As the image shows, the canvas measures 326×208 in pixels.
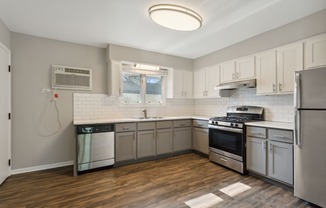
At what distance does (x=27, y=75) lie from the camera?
311 centimetres

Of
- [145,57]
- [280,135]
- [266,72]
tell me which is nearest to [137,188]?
[280,135]

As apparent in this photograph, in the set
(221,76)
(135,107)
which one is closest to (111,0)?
(135,107)

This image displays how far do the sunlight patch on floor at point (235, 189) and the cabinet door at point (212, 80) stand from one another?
2.04m

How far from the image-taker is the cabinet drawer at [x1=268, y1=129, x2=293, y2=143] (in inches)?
92.8

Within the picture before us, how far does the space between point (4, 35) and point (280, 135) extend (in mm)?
4594

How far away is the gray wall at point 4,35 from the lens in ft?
8.54

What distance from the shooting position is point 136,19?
2.56 m

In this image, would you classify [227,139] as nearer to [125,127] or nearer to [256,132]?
[256,132]

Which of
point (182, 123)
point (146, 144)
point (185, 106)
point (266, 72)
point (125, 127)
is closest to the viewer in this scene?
point (266, 72)

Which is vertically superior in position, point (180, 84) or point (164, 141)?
point (180, 84)

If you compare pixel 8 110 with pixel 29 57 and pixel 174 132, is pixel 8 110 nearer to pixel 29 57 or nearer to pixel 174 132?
pixel 29 57

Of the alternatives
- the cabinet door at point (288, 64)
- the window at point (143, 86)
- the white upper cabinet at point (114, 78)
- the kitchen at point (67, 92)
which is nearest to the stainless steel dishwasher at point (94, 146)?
the kitchen at point (67, 92)

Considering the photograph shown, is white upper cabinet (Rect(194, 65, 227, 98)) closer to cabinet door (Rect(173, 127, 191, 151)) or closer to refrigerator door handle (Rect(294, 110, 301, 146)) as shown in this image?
cabinet door (Rect(173, 127, 191, 151))

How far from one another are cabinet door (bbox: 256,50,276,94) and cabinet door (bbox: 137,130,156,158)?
2.33 meters
